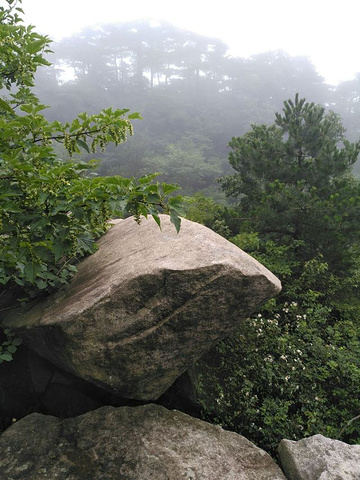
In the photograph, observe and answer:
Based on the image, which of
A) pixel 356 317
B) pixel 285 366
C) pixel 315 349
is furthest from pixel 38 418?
pixel 356 317

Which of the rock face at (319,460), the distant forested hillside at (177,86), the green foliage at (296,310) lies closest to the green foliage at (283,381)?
the green foliage at (296,310)

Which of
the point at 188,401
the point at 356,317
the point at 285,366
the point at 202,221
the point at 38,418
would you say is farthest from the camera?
the point at 202,221

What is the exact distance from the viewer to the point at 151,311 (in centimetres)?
322

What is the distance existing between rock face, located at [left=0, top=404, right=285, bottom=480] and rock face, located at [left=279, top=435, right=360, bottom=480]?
7.4 inches

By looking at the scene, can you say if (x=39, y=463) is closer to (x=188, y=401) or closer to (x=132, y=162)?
(x=188, y=401)

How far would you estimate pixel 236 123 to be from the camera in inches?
1804

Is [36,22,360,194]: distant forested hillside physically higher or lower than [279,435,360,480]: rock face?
higher

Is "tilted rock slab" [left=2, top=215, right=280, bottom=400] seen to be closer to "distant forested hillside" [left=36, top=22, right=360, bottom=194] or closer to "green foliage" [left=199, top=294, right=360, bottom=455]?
"green foliage" [left=199, top=294, right=360, bottom=455]

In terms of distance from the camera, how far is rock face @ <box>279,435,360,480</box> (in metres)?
3.09

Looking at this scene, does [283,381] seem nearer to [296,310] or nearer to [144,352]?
[296,310]

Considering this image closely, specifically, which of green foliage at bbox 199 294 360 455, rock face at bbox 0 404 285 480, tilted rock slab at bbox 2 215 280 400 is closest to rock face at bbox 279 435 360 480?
rock face at bbox 0 404 285 480

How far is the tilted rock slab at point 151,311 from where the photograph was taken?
Result: 3.18m

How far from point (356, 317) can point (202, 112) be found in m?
46.5

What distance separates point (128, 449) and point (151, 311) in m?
1.52
